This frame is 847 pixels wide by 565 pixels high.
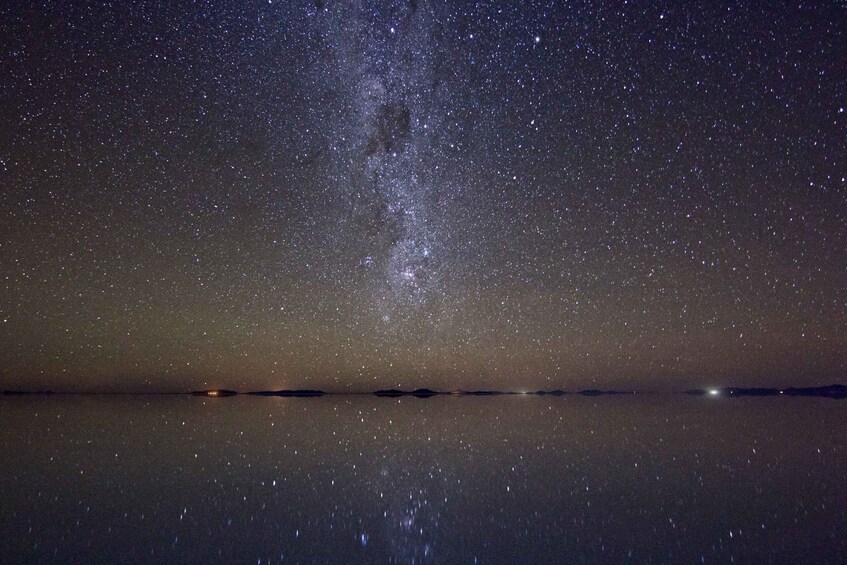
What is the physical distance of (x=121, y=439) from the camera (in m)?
11.3

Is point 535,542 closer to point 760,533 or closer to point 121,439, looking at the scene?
point 760,533

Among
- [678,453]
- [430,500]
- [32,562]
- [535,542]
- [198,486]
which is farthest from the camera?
[678,453]

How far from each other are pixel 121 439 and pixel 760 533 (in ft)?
33.6

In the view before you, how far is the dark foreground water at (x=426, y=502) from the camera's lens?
4.08 meters

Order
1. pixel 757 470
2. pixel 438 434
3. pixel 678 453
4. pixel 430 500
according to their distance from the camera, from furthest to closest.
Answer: pixel 438 434 → pixel 678 453 → pixel 757 470 → pixel 430 500

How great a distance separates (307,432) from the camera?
13406mm

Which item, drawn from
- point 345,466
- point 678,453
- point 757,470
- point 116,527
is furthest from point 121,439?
point 757,470

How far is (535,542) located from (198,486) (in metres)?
3.60

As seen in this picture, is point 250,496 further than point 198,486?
No

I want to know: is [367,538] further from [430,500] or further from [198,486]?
[198,486]

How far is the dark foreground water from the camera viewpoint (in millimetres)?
4078

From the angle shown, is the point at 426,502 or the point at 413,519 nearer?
the point at 413,519

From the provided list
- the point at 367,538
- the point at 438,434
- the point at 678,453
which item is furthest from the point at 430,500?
the point at 438,434

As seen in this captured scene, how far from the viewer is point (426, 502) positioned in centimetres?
558
